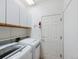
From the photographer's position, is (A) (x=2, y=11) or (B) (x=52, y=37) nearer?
(A) (x=2, y=11)

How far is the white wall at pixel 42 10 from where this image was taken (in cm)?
331

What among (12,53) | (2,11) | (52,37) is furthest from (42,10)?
(12,53)

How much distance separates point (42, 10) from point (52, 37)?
55.8 inches

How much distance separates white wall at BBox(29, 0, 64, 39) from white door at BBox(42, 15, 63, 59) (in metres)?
0.27

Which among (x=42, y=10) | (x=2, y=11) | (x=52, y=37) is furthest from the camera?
(x=42, y=10)

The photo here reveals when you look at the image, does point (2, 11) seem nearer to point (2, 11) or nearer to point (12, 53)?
point (2, 11)

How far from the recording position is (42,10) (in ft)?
11.8

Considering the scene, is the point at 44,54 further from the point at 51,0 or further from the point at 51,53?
the point at 51,0

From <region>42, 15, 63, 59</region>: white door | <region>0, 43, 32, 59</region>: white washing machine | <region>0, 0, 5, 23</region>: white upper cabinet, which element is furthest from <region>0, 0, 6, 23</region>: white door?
<region>42, 15, 63, 59</region>: white door

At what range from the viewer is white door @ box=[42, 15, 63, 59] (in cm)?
320

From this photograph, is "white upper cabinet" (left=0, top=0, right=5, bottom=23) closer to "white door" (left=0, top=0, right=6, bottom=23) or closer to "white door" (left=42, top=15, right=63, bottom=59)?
"white door" (left=0, top=0, right=6, bottom=23)

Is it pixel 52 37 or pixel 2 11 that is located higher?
pixel 2 11

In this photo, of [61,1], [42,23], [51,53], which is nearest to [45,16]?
[42,23]

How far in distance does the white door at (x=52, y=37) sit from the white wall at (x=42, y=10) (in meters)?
0.27
